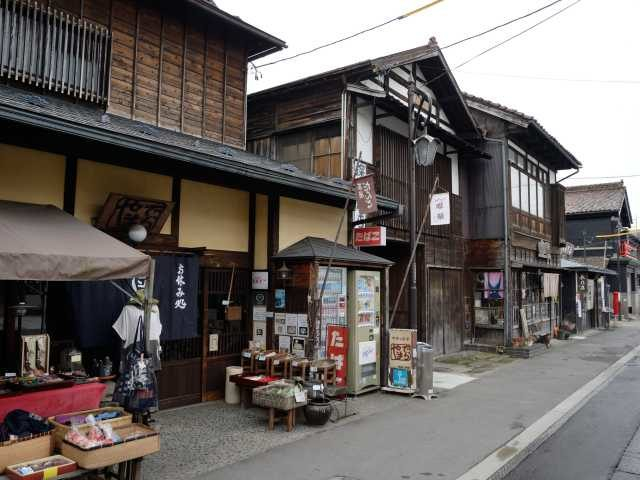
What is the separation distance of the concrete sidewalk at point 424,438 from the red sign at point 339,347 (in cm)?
120

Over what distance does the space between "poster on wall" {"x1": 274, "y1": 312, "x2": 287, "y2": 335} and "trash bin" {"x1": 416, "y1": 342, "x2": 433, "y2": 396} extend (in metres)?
2.76

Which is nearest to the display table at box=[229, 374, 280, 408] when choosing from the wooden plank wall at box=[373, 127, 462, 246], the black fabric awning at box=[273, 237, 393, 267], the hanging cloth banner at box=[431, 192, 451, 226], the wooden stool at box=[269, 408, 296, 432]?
the wooden stool at box=[269, 408, 296, 432]

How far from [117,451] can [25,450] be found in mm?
821

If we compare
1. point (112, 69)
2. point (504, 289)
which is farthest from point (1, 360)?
point (504, 289)

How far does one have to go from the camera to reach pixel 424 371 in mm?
10039

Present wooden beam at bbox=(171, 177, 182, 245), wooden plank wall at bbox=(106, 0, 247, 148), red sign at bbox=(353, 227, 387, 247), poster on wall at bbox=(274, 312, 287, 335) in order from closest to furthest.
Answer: wooden beam at bbox=(171, 177, 182, 245) < poster on wall at bbox=(274, 312, 287, 335) < wooden plank wall at bbox=(106, 0, 247, 148) < red sign at bbox=(353, 227, 387, 247)

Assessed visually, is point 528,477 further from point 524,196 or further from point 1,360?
point 524,196

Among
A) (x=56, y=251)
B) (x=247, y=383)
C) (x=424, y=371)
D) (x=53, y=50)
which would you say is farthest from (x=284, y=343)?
(x=53, y=50)

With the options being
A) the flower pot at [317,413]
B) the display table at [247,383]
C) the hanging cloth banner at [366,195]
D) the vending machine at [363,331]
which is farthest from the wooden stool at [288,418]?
the hanging cloth banner at [366,195]

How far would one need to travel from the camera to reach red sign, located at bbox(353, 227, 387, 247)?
11.6 meters

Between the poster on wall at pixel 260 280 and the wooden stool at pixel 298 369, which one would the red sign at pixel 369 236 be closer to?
the poster on wall at pixel 260 280

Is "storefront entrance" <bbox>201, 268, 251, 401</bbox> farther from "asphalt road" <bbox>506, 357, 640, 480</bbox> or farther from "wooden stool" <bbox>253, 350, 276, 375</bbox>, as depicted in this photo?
"asphalt road" <bbox>506, 357, 640, 480</bbox>

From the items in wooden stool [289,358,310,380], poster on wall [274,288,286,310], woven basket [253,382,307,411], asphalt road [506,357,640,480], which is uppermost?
poster on wall [274,288,286,310]

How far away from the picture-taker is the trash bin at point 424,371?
9.99 m
